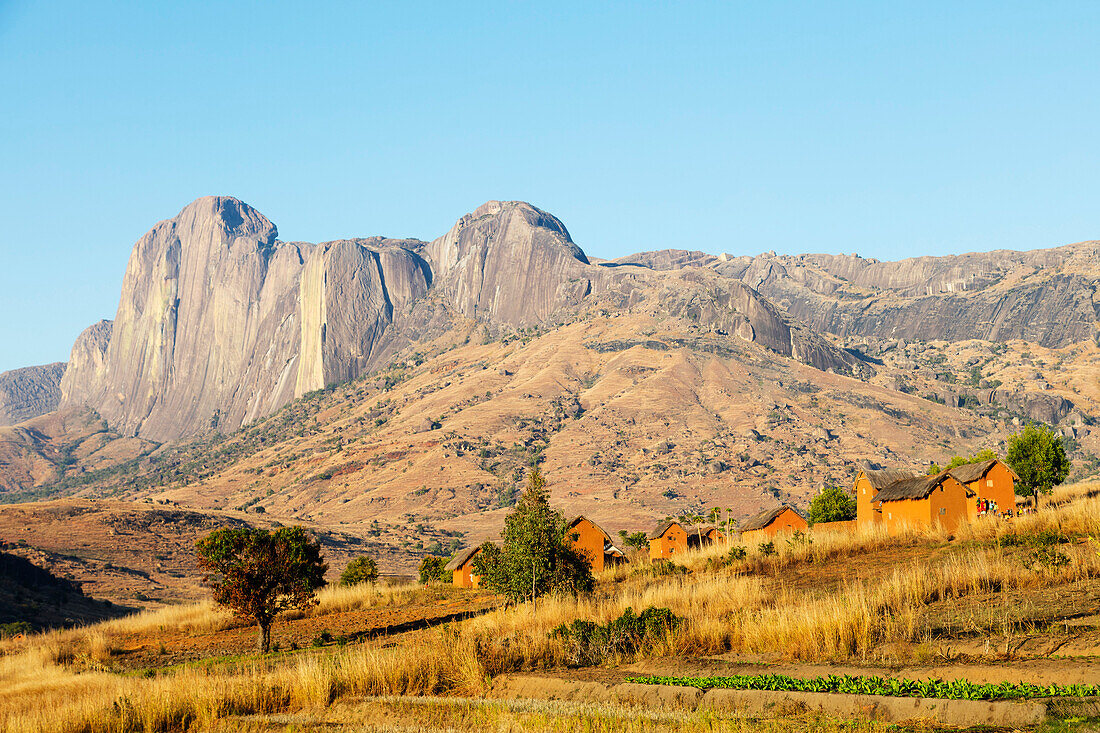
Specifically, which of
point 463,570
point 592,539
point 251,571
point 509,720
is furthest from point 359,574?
point 509,720

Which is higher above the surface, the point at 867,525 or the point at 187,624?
the point at 867,525

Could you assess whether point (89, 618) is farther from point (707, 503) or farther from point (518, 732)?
point (707, 503)

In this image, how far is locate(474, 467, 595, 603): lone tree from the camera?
30875 mm

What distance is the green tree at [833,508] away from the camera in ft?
240

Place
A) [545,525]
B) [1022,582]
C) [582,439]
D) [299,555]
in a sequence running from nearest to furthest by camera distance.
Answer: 1. [1022,582]
2. [545,525]
3. [299,555]
4. [582,439]

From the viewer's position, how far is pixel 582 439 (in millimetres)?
189125

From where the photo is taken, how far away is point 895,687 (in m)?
11.8

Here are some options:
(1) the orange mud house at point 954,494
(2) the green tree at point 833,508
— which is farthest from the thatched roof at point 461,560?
(1) the orange mud house at point 954,494

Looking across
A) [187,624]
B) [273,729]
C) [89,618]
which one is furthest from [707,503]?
[273,729]

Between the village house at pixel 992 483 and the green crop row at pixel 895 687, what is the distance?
40459 mm

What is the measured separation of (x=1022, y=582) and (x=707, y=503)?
13911 centimetres

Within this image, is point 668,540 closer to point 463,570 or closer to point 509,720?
point 463,570

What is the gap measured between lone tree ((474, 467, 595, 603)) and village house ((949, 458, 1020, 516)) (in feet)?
88.8

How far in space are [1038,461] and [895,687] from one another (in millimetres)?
58689
